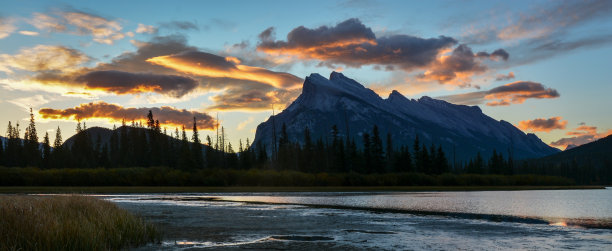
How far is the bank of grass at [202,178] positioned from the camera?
102375mm

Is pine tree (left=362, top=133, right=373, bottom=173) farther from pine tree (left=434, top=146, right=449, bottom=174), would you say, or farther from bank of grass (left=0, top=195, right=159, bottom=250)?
bank of grass (left=0, top=195, right=159, bottom=250)

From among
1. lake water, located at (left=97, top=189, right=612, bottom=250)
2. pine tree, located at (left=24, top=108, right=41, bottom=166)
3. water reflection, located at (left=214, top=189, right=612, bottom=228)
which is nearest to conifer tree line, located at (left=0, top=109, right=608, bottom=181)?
pine tree, located at (left=24, top=108, right=41, bottom=166)

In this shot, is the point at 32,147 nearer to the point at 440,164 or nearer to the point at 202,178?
the point at 202,178

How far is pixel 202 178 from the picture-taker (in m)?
112

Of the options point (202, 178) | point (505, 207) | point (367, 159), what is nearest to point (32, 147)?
point (202, 178)

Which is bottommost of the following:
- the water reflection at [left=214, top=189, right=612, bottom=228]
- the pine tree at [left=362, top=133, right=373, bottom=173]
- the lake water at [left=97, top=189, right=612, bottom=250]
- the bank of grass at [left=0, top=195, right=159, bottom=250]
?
the water reflection at [left=214, top=189, right=612, bottom=228]

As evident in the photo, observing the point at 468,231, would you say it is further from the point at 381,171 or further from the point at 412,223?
the point at 381,171

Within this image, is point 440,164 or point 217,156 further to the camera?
point 217,156

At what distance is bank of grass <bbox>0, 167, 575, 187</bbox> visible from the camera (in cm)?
10238

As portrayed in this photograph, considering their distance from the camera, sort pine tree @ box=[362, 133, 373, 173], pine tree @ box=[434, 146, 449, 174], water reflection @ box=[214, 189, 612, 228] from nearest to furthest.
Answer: water reflection @ box=[214, 189, 612, 228], pine tree @ box=[362, 133, 373, 173], pine tree @ box=[434, 146, 449, 174]

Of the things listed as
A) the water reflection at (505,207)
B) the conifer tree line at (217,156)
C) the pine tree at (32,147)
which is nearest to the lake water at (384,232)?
the water reflection at (505,207)

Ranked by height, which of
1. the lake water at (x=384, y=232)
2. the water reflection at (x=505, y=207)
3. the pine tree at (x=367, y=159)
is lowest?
the water reflection at (x=505, y=207)

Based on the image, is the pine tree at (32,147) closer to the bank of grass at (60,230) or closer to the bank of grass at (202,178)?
the bank of grass at (202,178)

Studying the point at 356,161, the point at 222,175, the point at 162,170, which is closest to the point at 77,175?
the point at 162,170
